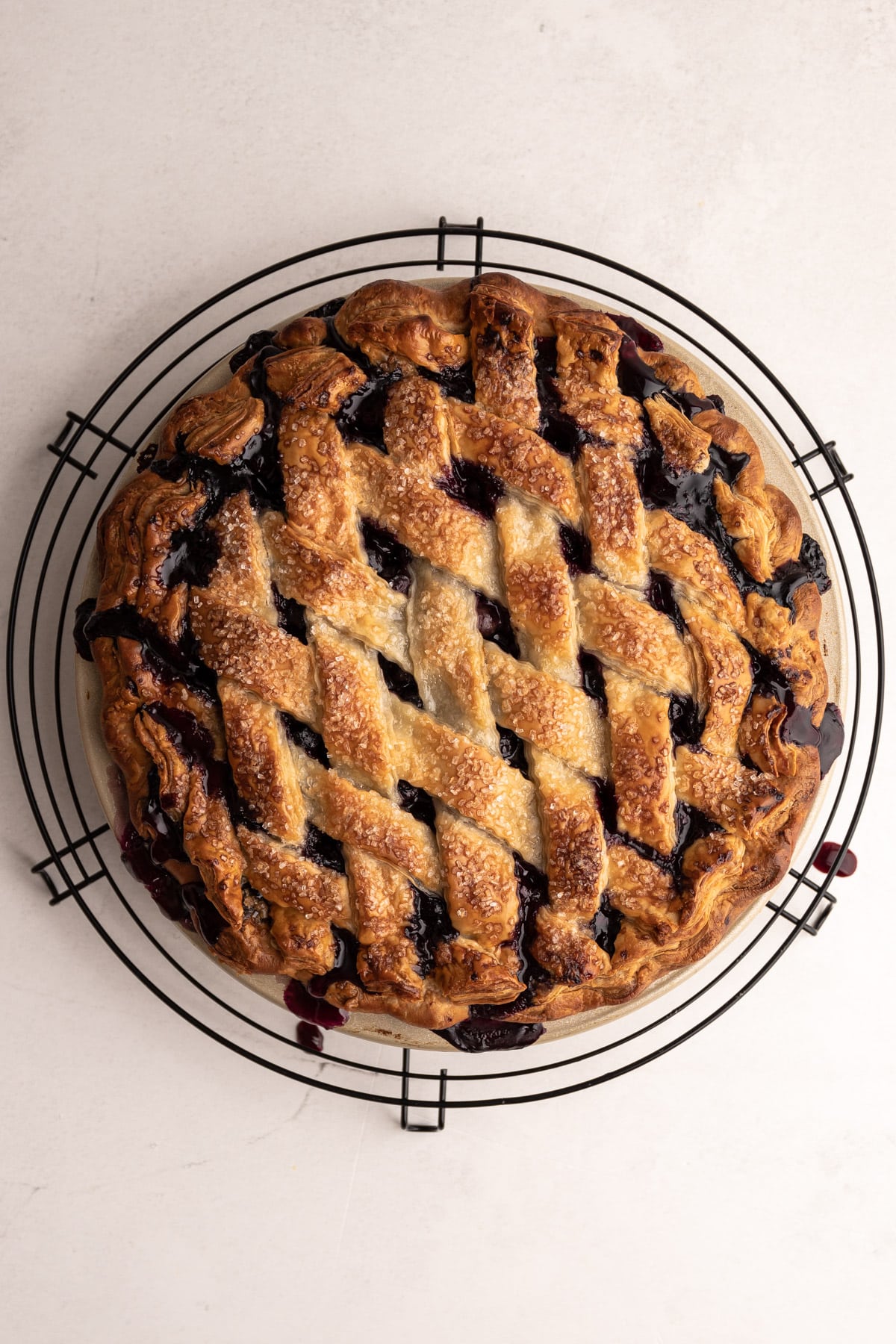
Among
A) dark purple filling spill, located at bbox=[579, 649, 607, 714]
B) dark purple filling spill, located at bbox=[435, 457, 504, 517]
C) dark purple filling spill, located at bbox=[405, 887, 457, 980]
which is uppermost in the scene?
dark purple filling spill, located at bbox=[435, 457, 504, 517]

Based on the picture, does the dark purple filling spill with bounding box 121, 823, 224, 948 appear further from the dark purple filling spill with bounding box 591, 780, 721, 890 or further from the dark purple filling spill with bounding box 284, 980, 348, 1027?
the dark purple filling spill with bounding box 591, 780, 721, 890

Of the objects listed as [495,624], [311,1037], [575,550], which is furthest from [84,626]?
[311,1037]

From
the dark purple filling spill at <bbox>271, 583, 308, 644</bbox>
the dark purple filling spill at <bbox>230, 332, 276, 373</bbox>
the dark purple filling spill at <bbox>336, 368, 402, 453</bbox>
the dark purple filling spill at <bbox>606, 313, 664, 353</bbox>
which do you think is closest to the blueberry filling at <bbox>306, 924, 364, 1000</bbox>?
the dark purple filling spill at <bbox>271, 583, 308, 644</bbox>

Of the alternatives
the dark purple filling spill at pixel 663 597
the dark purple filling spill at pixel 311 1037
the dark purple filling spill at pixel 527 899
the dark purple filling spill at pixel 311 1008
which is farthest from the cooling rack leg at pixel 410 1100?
the dark purple filling spill at pixel 663 597

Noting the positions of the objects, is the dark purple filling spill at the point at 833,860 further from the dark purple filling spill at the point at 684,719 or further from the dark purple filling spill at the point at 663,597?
the dark purple filling spill at the point at 663,597

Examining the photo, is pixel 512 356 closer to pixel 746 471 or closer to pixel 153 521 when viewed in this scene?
pixel 746 471

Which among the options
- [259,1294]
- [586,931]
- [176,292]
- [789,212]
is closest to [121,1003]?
[259,1294]
